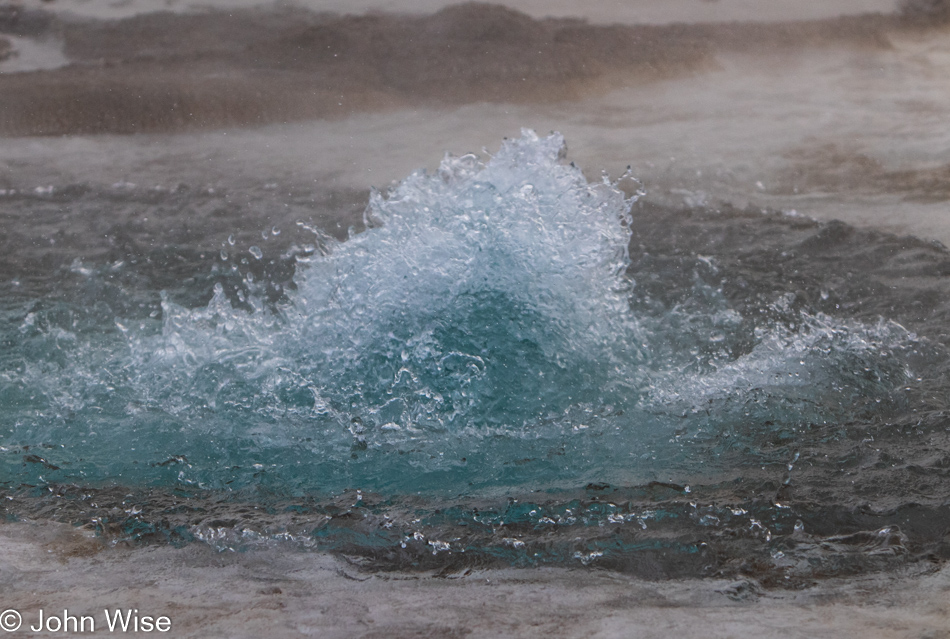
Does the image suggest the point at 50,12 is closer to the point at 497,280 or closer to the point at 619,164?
the point at 619,164

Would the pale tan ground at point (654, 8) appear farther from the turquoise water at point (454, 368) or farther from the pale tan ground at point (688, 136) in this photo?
the turquoise water at point (454, 368)

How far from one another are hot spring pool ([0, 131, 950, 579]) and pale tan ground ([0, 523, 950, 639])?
0.36 feet

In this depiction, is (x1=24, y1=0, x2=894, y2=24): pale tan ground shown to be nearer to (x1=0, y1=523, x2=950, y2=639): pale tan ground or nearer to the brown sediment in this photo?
the brown sediment

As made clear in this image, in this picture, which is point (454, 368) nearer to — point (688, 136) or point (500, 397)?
point (500, 397)

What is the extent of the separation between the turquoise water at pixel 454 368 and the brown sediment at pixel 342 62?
2853 millimetres

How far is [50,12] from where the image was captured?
7145mm

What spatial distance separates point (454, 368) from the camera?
3.21 m

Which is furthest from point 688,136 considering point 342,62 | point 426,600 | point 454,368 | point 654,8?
point 426,600

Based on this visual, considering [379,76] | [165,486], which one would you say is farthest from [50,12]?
[165,486]

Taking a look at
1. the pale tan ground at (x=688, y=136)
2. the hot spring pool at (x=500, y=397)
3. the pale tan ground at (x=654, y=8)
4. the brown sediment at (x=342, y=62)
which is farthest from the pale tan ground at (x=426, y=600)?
the pale tan ground at (x=654, y=8)

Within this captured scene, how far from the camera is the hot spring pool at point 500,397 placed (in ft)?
7.67

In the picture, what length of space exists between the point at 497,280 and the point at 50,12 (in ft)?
18.4

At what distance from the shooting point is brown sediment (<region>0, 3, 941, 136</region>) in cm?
662

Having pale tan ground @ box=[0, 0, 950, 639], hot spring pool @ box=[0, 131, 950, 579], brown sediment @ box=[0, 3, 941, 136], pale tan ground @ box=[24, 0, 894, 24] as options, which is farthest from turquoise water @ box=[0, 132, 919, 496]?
pale tan ground @ box=[24, 0, 894, 24]
